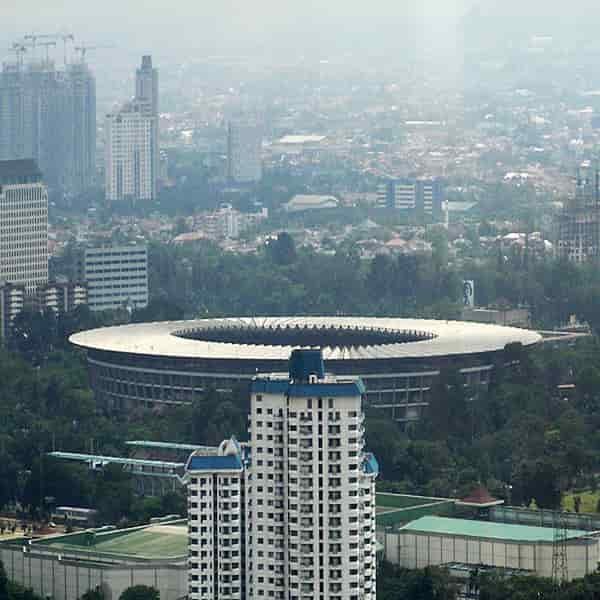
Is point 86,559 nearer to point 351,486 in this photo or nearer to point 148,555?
point 148,555

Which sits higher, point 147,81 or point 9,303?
point 147,81

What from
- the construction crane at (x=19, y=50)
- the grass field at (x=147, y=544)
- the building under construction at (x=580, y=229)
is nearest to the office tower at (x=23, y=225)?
the building under construction at (x=580, y=229)

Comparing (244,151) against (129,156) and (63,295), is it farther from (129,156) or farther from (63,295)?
(63,295)

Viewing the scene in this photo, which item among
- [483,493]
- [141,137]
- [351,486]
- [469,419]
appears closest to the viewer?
[351,486]

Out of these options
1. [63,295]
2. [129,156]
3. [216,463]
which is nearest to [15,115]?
[129,156]

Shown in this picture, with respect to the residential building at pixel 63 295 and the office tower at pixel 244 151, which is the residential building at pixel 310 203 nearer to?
the office tower at pixel 244 151

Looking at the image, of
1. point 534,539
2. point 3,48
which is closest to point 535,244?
point 3,48

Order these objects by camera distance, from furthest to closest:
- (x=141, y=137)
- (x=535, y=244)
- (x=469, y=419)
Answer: (x=141, y=137)
(x=535, y=244)
(x=469, y=419)
